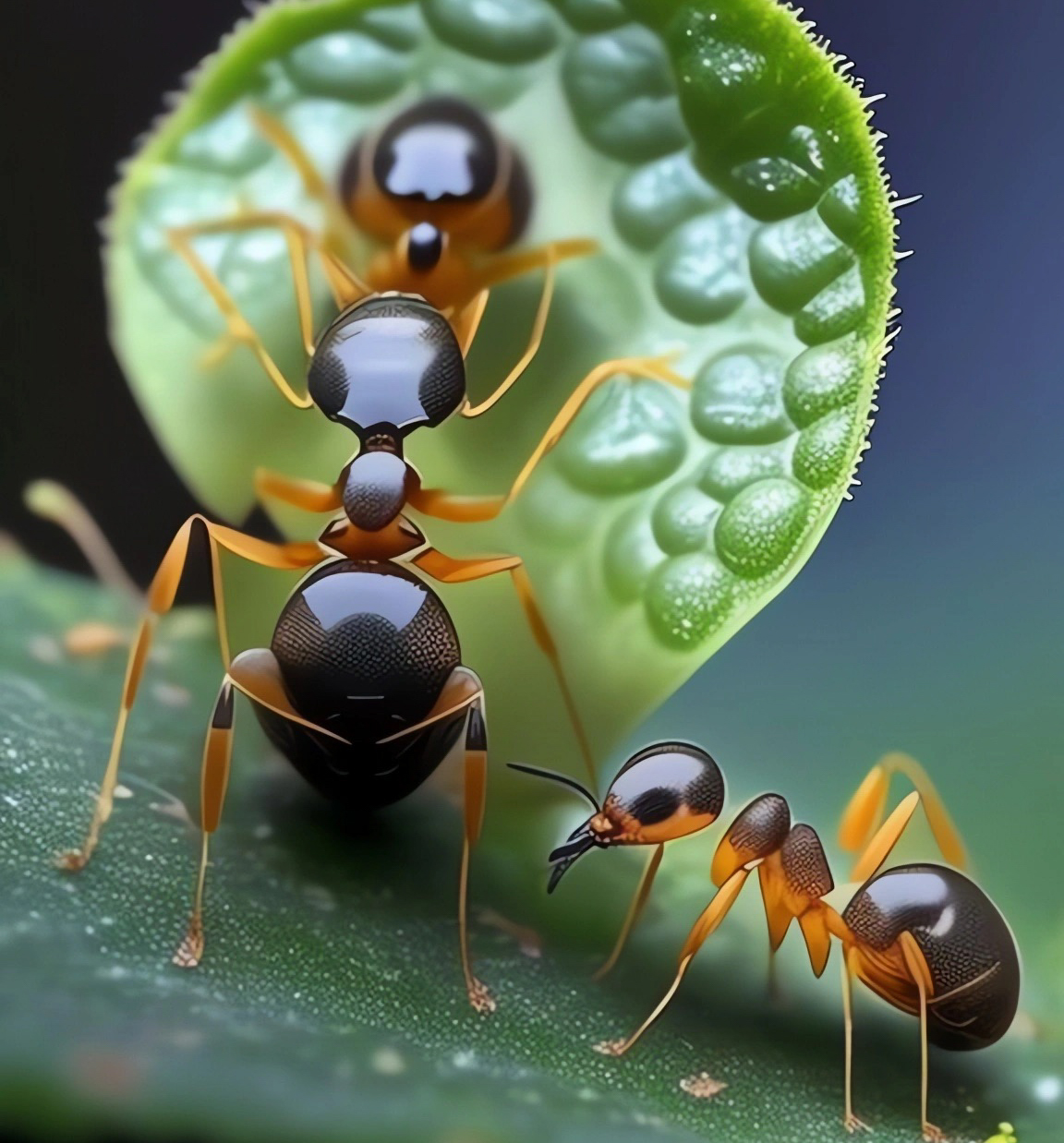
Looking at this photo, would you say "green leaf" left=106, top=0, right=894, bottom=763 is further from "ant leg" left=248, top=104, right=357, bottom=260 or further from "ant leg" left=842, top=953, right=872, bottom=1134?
"ant leg" left=842, top=953, right=872, bottom=1134

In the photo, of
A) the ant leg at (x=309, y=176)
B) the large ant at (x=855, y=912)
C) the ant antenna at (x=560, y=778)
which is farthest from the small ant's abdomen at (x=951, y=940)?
the ant leg at (x=309, y=176)

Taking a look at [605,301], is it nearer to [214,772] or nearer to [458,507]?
[458,507]

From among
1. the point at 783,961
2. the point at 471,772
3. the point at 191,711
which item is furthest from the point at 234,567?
the point at 783,961

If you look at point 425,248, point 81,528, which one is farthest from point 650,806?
point 81,528

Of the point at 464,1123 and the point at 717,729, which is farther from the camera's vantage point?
the point at 717,729

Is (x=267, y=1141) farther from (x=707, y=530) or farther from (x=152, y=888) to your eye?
(x=707, y=530)

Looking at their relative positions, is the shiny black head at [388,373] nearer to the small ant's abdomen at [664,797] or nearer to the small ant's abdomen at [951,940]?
the small ant's abdomen at [664,797]

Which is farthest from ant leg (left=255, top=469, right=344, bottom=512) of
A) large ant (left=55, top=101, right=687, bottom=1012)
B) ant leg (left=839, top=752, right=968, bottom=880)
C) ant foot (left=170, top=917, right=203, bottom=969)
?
ant leg (left=839, top=752, right=968, bottom=880)
